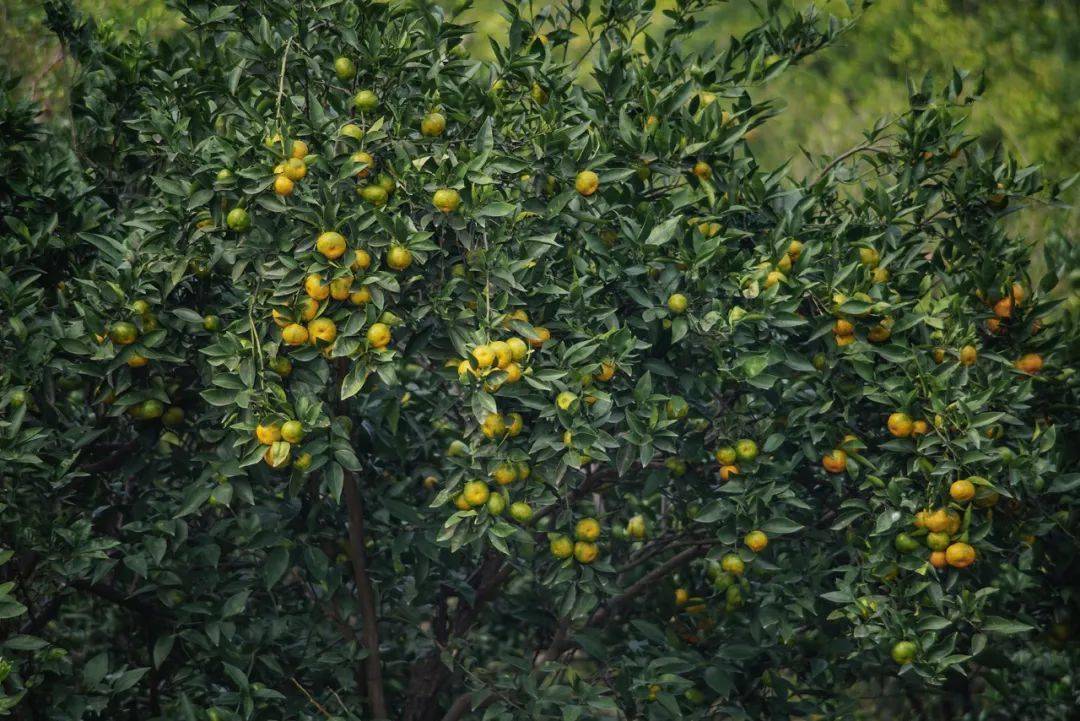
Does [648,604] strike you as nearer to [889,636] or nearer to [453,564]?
[453,564]

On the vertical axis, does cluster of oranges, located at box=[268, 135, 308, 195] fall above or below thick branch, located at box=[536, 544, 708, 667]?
above

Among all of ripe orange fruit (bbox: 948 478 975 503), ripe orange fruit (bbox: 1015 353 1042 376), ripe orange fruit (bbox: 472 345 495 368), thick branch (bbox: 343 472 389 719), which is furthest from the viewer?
ripe orange fruit (bbox: 1015 353 1042 376)

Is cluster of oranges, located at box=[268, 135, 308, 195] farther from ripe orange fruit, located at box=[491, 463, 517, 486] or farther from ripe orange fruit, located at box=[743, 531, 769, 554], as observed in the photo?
ripe orange fruit, located at box=[743, 531, 769, 554]

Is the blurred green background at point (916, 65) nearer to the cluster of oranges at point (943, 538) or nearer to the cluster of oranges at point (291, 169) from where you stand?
the cluster of oranges at point (291, 169)

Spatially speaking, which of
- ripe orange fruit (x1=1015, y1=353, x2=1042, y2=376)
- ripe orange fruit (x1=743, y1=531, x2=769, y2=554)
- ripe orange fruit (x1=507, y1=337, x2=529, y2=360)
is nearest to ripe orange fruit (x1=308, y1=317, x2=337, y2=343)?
ripe orange fruit (x1=507, y1=337, x2=529, y2=360)

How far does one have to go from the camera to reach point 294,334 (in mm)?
2178

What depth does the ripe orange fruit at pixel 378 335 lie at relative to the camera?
2152 millimetres

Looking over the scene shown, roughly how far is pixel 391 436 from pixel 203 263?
0.64 m

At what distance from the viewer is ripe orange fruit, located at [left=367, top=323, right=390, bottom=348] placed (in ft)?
7.06

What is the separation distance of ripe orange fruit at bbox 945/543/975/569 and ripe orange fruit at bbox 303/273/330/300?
135 cm

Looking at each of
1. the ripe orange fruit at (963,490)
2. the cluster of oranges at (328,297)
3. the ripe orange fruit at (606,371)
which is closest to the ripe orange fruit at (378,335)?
the cluster of oranges at (328,297)

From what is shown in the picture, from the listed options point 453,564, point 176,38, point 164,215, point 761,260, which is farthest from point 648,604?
point 176,38

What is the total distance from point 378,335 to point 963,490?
3.92 feet

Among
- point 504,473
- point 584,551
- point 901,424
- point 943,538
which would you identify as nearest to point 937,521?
point 943,538
